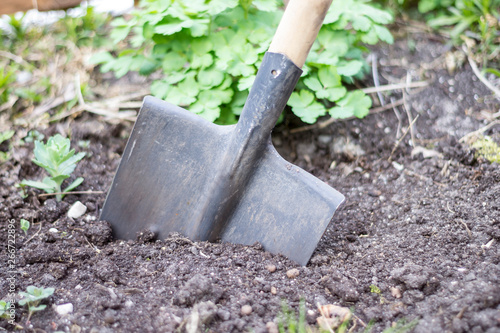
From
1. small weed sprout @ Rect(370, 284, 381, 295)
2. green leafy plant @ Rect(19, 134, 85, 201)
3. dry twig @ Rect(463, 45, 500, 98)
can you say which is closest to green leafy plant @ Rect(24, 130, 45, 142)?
green leafy plant @ Rect(19, 134, 85, 201)

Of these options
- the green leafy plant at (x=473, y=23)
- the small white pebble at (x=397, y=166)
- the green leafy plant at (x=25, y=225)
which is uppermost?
the green leafy plant at (x=473, y=23)

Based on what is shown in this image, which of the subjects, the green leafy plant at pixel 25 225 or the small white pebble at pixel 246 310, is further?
the green leafy plant at pixel 25 225

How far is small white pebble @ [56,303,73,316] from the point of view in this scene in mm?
1335

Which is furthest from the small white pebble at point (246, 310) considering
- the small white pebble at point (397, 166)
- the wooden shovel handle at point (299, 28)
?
the small white pebble at point (397, 166)

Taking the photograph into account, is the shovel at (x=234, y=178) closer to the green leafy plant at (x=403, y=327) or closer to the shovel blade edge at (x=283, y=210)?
the shovel blade edge at (x=283, y=210)

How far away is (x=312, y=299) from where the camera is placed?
56.2 inches

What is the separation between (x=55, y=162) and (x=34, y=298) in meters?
0.71

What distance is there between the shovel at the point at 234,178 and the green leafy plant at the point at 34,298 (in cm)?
50

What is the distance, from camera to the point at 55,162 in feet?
6.01

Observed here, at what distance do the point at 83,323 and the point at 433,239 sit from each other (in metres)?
1.27

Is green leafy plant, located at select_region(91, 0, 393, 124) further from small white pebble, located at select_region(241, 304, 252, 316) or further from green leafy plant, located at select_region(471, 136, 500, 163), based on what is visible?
small white pebble, located at select_region(241, 304, 252, 316)

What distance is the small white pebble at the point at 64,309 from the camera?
1335 millimetres

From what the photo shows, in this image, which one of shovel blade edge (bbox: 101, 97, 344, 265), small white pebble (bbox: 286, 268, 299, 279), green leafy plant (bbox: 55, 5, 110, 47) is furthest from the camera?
green leafy plant (bbox: 55, 5, 110, 47)

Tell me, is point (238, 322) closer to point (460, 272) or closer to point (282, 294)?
point (282, 294)
